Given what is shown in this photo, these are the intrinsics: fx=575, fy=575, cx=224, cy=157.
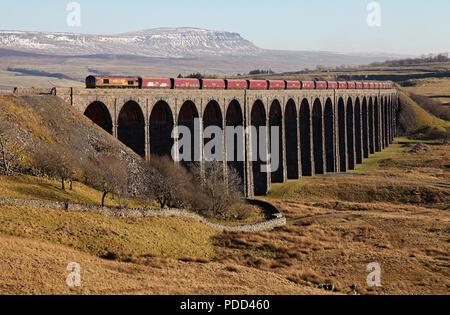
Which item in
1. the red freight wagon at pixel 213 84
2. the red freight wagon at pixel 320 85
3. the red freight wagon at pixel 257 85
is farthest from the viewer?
the red freight wagon at pixel 320 85

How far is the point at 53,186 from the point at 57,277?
63.2 feet

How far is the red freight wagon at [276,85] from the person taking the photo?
286 ft

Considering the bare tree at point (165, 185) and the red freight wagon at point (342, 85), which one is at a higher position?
the red freight wagon at point (342, 85)

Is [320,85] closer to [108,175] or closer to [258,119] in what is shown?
[258,119]

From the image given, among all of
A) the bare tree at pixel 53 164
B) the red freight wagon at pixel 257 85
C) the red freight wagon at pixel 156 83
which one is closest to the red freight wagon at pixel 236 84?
the red freight wagon at pixel 257 85

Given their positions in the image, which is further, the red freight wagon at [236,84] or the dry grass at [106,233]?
the red freight wagon at [236,84]

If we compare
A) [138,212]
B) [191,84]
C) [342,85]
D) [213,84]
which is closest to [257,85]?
[213,84]

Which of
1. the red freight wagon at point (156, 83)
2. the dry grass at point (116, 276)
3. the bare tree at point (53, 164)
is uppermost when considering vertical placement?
the red freight wagon at point (156, 83)

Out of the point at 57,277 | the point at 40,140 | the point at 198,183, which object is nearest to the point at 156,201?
the point at 198,183

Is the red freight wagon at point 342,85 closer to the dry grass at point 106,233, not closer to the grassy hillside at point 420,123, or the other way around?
the grassy hillside at point 420,123

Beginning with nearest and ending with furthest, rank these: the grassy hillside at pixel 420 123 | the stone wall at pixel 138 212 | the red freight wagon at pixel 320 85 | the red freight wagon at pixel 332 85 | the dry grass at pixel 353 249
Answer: the stone wall at pixel 138 212 < the dry grass at pixel 353 249 < the red freight wagon at pixel 320 85 < the red freight wagon at pixel 332 85 < the grassy hillside at pixel 420 123

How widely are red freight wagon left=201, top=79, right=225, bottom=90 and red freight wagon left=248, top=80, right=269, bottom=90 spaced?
6.45 metres

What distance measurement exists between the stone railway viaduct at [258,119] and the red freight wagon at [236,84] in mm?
770

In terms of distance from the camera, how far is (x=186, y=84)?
6850 centimetres
